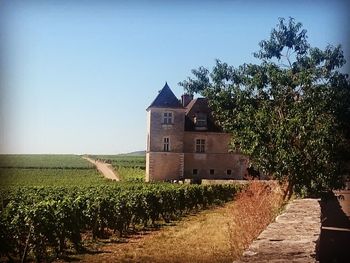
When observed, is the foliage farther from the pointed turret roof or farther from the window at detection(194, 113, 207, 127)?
the window at detection(194, 113, 207, 127)

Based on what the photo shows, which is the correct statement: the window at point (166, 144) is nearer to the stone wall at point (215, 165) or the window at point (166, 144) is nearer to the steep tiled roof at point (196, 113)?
the stone wall at point (215, 165)

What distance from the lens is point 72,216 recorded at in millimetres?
12492

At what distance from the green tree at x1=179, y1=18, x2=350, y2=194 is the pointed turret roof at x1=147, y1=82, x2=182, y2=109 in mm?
13950

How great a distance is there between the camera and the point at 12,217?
10.9 metres

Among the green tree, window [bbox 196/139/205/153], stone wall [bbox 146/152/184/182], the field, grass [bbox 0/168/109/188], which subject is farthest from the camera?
the field

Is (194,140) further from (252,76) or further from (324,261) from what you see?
(324,261)

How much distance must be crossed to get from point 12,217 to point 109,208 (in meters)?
4.80

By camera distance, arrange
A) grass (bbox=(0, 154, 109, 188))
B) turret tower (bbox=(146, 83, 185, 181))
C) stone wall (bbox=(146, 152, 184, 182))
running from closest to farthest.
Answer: grass (bbox=(0, 154, 109, 188))
stone wall (bbox=(146, 152, 184, 182))
turret tower (bbox=(146, 83, 185, 181))

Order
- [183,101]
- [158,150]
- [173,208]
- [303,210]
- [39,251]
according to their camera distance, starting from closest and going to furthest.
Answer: [303,210] < [39,251] < [173,208] < [158,150] < [183,101]

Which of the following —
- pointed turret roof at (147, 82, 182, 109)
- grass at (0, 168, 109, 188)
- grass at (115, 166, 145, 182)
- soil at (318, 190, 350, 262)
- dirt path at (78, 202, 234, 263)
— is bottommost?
dirt path at (78, 202, 234, 263)

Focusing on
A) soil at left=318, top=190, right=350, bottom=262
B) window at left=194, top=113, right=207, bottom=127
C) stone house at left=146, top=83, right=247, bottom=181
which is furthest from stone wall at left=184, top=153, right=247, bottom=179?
soil at left=318, top=190, right=350, bottom=262

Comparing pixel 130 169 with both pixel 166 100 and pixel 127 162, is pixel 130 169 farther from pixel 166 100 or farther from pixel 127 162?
pixel 127 162

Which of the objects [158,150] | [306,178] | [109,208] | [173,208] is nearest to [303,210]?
[306,178]

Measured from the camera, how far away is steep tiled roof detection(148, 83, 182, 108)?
3684 centimetres
